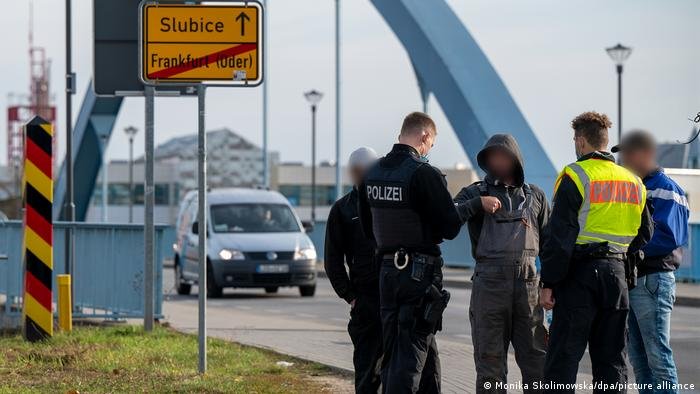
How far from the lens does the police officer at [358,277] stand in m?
8.66

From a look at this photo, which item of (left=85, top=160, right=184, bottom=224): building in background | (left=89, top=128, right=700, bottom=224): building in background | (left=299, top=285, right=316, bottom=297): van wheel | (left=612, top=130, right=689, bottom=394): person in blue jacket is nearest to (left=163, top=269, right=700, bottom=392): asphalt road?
(left=299, top=285, right=316, bottom=297): van wheel

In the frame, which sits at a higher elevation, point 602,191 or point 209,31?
point 209,31

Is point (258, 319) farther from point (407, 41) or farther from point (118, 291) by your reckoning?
point (407, 41)

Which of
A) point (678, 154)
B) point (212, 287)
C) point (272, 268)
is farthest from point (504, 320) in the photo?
point (212, 287)

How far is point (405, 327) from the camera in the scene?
784 cm

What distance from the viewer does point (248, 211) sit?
23.7m

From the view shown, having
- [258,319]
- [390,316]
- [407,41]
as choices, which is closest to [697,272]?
[407,41]

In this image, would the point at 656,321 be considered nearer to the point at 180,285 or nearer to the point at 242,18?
the point at 242,18

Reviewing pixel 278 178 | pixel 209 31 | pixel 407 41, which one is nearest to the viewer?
pixel 209 31

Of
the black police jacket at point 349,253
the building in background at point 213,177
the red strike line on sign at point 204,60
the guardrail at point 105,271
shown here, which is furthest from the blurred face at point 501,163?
the building in background at point 213,177

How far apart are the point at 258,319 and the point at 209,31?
793 cm

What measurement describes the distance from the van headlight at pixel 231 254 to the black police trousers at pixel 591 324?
49.6ft

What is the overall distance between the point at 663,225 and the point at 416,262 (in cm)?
155

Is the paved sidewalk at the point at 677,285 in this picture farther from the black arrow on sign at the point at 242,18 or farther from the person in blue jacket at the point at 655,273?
the person in blue jacket at the point at 655,273
